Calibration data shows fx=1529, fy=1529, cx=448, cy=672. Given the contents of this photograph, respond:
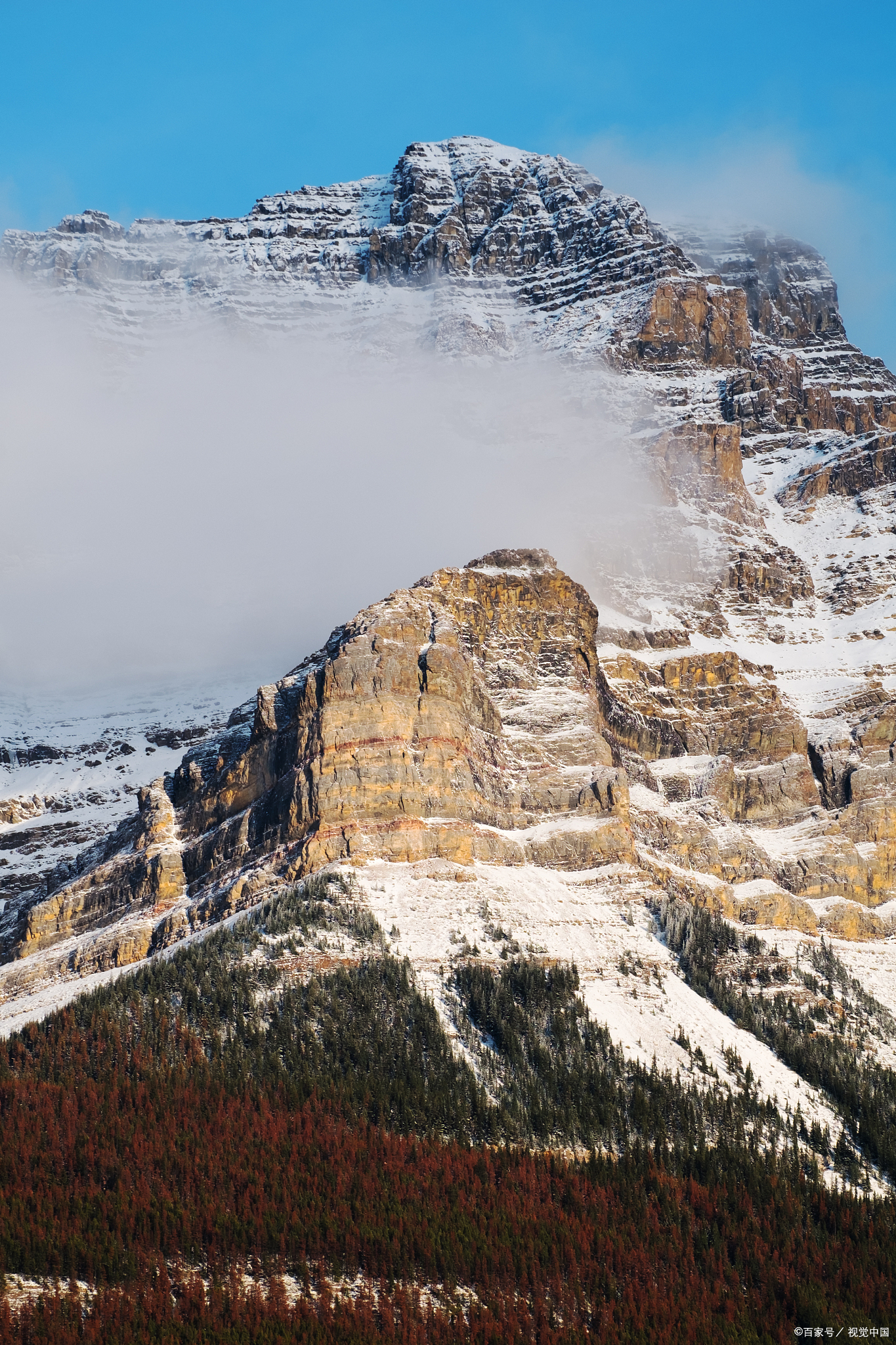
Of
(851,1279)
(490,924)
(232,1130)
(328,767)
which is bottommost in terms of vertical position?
(851,1279)

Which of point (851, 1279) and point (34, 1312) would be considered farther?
point (851, 1279)

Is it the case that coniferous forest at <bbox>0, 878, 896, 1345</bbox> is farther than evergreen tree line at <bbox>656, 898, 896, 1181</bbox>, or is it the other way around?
evergreen tree line at <bbox>656, 898, 896, 1181</bbox>

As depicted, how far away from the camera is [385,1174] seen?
128750 millimetres

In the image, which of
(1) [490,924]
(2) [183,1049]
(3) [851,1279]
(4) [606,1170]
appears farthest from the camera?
(1) [490,924]

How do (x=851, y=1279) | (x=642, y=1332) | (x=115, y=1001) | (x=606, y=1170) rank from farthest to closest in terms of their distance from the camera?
(x=115, y=1001)
(x=606, y=1170)
(x=851, y=1279)
(x=642, y=1332)

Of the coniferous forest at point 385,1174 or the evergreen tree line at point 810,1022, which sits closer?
the coniferous forest at point 385,1174

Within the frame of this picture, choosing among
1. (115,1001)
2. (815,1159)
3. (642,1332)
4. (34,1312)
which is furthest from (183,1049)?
(815,1159)

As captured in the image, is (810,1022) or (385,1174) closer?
(385,1174)

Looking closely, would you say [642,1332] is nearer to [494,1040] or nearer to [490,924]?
[494,1040]

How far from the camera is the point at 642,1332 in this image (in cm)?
11400

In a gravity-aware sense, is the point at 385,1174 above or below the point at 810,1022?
below

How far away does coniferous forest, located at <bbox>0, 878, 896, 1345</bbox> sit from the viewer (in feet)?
372

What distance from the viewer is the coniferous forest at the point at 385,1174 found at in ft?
372

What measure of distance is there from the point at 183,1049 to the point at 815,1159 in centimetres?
6200
